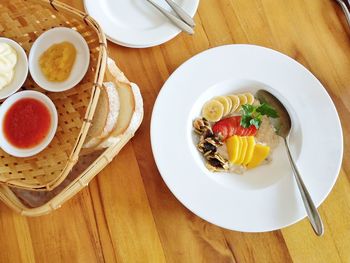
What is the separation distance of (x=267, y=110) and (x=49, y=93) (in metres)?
0.55

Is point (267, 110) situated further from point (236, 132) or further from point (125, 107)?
point (125, 107)

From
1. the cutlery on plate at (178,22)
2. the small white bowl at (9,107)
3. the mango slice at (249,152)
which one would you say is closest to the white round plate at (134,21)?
the cutlery on plate at (178,22)

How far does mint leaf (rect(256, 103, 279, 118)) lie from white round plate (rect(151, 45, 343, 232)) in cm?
3

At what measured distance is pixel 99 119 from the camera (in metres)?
0.95

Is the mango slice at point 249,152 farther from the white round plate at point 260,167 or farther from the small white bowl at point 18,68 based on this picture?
the small white bowl at point 18,68

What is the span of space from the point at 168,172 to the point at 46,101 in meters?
0.34

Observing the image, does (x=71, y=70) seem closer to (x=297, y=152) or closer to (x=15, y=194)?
(x=15, y=194)

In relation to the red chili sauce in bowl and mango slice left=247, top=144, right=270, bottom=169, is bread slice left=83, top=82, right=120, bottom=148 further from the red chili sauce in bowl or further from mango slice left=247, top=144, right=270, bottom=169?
mango slice left=247, top=144, right=270, bottom=169

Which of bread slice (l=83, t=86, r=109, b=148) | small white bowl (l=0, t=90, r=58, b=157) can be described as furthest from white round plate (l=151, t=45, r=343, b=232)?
small white bowl (l=0, t=90, r=58, b=157)

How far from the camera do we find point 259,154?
0.98 m

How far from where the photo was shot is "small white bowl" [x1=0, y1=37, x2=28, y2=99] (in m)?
1.00

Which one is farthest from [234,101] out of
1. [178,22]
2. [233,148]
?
[178,22]

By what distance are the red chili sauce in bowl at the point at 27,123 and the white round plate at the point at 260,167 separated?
0.26 m

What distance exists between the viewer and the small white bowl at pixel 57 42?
3.20 feet
